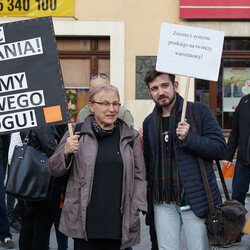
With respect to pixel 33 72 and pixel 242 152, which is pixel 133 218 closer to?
pixel 33 72

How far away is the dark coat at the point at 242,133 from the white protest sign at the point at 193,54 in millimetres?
2533

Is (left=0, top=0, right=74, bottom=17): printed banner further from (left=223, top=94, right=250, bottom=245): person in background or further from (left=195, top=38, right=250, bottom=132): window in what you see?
(left=223, top=94, right=250, bottom=245): person in background

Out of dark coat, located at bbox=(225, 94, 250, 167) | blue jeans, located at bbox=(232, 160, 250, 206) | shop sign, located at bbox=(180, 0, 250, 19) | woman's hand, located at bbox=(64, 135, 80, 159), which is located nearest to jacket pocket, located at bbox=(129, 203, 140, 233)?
woman's hand, located at bbox=(64, 135, 80, 159)

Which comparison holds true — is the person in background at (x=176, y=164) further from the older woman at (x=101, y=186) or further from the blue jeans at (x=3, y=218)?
the blue jeans at (x=3, y=218)

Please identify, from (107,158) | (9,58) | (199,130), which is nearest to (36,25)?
(9,58)

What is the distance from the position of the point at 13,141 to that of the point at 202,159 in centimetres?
234

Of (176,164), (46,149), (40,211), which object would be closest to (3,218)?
(40,211)

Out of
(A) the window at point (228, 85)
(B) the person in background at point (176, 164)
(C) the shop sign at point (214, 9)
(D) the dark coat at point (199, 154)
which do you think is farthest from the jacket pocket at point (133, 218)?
(A) the window at point (228, 85)

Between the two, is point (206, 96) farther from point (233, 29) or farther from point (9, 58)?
point (9, 58)

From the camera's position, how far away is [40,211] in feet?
15.4

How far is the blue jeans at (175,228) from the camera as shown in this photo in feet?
12.3

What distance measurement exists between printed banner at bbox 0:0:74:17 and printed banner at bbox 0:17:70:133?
849 cm

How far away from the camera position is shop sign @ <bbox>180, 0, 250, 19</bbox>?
461 inches

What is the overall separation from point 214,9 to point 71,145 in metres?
8.82
